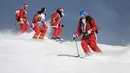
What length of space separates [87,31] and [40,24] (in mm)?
7111

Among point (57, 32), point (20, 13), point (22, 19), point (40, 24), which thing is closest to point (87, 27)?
point (40, 24)

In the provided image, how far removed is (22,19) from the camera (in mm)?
23359

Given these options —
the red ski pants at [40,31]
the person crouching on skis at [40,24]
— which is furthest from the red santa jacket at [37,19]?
the red ski pants at [40,31]

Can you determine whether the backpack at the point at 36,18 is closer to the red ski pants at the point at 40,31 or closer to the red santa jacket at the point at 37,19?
the red santa jacket at the point at 37,19

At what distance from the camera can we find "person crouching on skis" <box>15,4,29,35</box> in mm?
22836

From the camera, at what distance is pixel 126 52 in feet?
38.2

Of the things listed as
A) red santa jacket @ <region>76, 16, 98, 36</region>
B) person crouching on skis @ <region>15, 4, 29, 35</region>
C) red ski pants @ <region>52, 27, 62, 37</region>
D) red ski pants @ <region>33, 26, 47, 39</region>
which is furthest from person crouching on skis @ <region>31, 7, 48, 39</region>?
red santa jacket @ <region>76, 16, 98, 36</region>

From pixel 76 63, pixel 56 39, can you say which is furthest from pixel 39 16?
pixel 76 63

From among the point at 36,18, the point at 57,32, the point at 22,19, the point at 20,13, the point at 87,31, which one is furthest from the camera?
the point at 22,19

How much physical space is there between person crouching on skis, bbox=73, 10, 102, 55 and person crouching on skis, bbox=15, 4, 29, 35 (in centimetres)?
979

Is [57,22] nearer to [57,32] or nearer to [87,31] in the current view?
[57,32]

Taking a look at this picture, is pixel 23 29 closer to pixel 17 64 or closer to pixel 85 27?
pixel 85 27

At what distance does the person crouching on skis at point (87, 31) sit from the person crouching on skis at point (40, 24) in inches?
260

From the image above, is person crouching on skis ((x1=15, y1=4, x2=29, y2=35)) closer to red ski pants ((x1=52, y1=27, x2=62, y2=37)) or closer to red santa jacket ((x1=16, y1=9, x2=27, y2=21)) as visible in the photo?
red santa jacket ((x1=16, y1=9, x2=27, y2=21))
